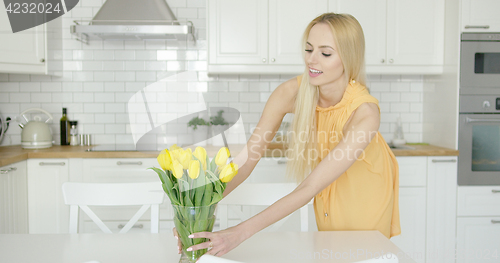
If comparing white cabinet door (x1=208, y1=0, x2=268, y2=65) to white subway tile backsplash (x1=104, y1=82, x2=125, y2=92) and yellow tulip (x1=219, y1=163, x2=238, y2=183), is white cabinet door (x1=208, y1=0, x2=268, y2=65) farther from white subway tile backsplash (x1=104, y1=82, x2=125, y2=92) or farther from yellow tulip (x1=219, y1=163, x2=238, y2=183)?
yellow tulip (x1=219, y1=163, x2=238, y2=183)

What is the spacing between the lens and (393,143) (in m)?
3.15

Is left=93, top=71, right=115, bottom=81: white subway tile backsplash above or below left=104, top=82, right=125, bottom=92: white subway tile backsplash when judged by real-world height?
above

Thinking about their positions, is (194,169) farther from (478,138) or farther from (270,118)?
(478,138)

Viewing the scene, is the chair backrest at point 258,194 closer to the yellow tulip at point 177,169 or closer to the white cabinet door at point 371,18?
the yellow tulip at point 177,169

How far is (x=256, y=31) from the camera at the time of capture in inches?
114

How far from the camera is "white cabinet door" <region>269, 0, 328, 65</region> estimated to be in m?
2.90

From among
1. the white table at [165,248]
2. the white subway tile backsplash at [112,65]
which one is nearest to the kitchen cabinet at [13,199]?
the white subway tile backsplash at [112,65]

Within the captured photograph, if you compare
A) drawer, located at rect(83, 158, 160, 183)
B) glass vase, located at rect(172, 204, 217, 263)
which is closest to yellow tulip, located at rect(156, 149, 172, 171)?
glass vase, located at rect(172, 204, 217, 263)

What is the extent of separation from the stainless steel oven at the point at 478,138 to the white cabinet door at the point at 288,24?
1.24 meters

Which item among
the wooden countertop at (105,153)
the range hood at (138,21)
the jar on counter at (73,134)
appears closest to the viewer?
the wooden countertop at (105,153)

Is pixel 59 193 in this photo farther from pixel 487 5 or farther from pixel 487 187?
pixel 487 5

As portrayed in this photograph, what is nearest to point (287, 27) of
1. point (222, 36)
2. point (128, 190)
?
point (222, 36)

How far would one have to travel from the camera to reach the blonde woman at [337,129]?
132cm

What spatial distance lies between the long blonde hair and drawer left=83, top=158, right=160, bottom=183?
1.44m
